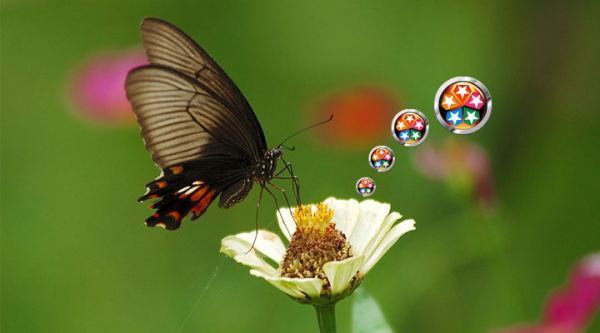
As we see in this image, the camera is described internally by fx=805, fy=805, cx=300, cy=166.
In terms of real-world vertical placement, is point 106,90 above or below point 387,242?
above

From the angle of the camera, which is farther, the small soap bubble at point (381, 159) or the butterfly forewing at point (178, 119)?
the butterfly forewing at point (178, 119)

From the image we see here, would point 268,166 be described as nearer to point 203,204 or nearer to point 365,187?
point 203,204

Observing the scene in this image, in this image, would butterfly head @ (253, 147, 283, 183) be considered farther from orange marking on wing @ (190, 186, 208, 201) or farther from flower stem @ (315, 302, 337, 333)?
flower stem @ (315, 302, 337, 333)

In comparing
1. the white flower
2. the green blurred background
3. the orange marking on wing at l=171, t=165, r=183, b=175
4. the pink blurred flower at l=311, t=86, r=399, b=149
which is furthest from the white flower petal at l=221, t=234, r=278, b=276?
the pink blurred flower at l=311, t=86, r=399, b=149

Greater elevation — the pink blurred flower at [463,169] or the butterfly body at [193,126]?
the butterfly body at [193,126]

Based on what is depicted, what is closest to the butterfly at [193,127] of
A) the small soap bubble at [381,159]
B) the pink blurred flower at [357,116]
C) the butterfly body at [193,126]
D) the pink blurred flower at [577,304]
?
the butterfly body at [193,126]

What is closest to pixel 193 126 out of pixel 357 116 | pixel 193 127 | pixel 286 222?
pixel 193 127

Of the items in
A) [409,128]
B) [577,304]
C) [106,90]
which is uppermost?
[106,90]

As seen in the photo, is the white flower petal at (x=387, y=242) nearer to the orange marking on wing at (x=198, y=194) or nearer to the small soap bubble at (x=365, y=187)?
the small soap bubble at (x=365, y=187)
